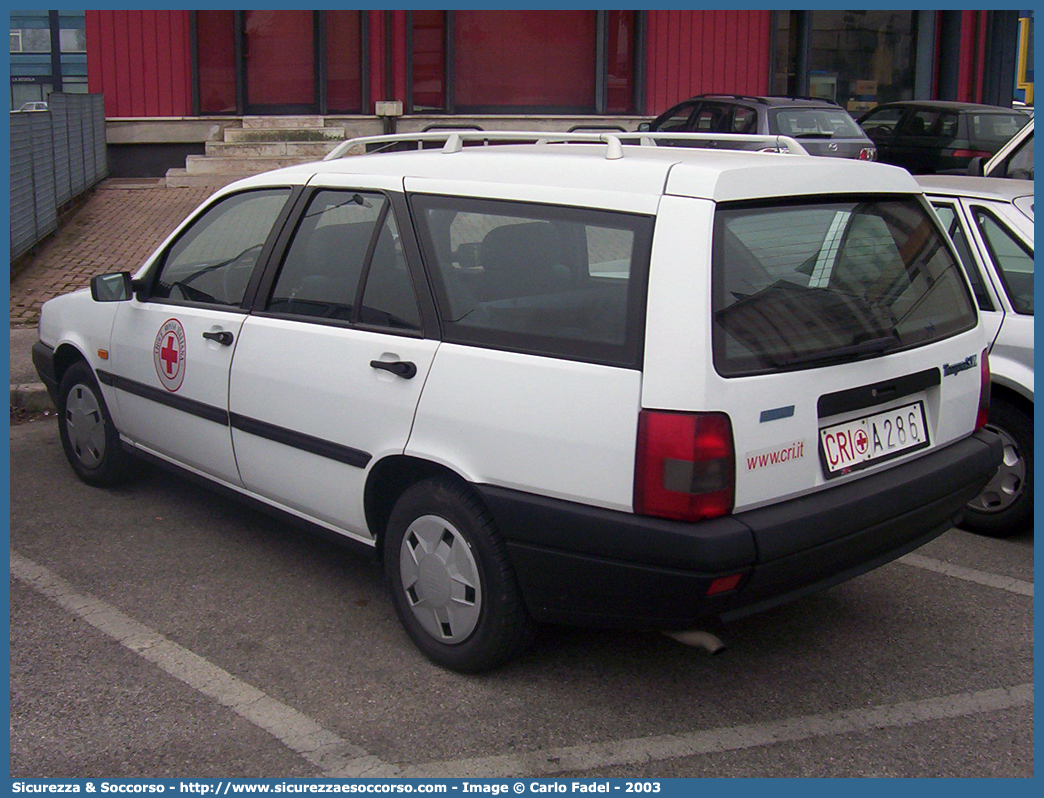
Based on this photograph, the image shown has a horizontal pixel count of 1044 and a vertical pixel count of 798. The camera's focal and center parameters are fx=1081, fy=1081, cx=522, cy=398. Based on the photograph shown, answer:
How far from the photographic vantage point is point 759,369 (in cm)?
304

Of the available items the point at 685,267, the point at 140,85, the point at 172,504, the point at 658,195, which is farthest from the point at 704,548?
the point at 140,85

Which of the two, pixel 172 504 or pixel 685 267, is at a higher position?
pixel 685 267

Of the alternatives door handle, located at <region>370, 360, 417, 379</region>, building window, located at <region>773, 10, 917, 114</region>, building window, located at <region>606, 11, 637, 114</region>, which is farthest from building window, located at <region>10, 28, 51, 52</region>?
door handle, located at <region>370, 360, 417, 379</region>

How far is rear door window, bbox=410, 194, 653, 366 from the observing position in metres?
3.12

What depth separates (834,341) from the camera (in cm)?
324

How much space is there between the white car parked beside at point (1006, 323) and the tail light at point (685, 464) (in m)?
2.25

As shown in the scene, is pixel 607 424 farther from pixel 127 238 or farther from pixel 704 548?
pixel 127 238

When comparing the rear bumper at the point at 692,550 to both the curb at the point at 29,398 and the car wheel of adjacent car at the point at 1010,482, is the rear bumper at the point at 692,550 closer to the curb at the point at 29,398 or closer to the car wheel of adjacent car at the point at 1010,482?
the car wheel of adjacent car at the point at 1010,482

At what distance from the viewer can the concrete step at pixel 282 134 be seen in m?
16.0

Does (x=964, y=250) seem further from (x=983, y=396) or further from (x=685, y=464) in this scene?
(x=685, y=464)

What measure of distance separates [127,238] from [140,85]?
5559 mm

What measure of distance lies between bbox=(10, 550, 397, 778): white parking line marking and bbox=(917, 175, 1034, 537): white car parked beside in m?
3.11

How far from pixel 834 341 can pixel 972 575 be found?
180 cm

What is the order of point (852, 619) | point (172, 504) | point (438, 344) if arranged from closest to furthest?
point (438, 344) → point (852, 619) → point (172, 504)
